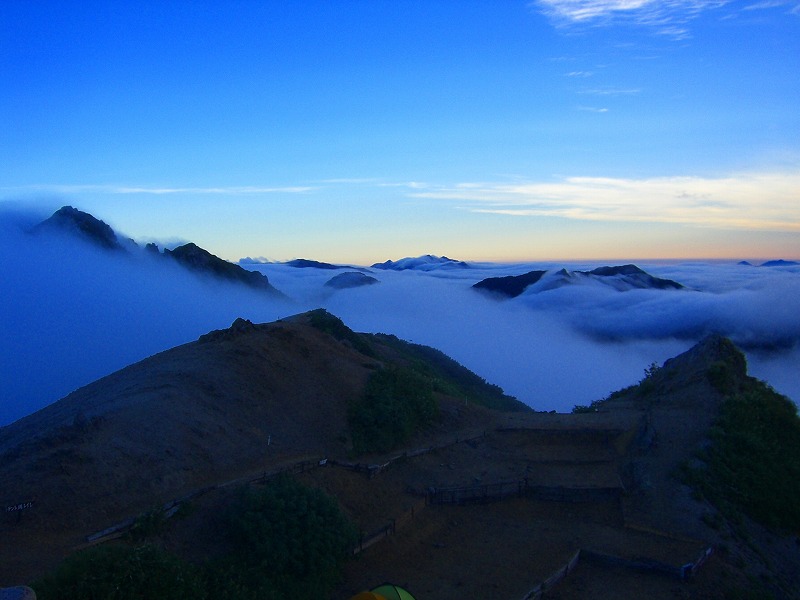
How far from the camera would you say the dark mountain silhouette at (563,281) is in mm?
86812

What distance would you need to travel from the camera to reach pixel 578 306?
77.2m

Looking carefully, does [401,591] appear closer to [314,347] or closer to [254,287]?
[314,347]

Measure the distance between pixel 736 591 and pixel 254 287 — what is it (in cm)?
4750

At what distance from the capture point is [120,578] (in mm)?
7270

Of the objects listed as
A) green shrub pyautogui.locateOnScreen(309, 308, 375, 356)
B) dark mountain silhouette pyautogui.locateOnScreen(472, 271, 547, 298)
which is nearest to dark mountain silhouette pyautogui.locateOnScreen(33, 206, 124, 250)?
green shrub pyautogui.locateOnScreen(309, 308, 375, 356)

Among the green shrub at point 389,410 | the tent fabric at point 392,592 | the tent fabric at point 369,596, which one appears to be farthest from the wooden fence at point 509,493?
the tent fabric at point 369,596

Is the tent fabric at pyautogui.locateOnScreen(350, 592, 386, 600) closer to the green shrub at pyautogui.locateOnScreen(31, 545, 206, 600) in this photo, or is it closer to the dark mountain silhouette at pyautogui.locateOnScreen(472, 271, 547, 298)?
the green shrub at pyautogui.locateOnScreen(31, 545, 206, 600)

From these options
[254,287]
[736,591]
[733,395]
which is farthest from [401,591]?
[254,287]

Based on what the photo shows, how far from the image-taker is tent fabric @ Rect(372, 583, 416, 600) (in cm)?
902

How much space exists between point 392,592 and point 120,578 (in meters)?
4.01

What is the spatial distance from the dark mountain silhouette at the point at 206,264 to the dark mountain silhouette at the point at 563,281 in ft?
145

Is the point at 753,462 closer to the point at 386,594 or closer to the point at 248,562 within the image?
the point at 386,594

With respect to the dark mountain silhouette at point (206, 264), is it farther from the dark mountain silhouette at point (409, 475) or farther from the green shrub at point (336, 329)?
the dark mountain silhouette at point (409, 475)

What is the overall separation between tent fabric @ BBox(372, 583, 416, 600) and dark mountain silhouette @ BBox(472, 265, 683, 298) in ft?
253
